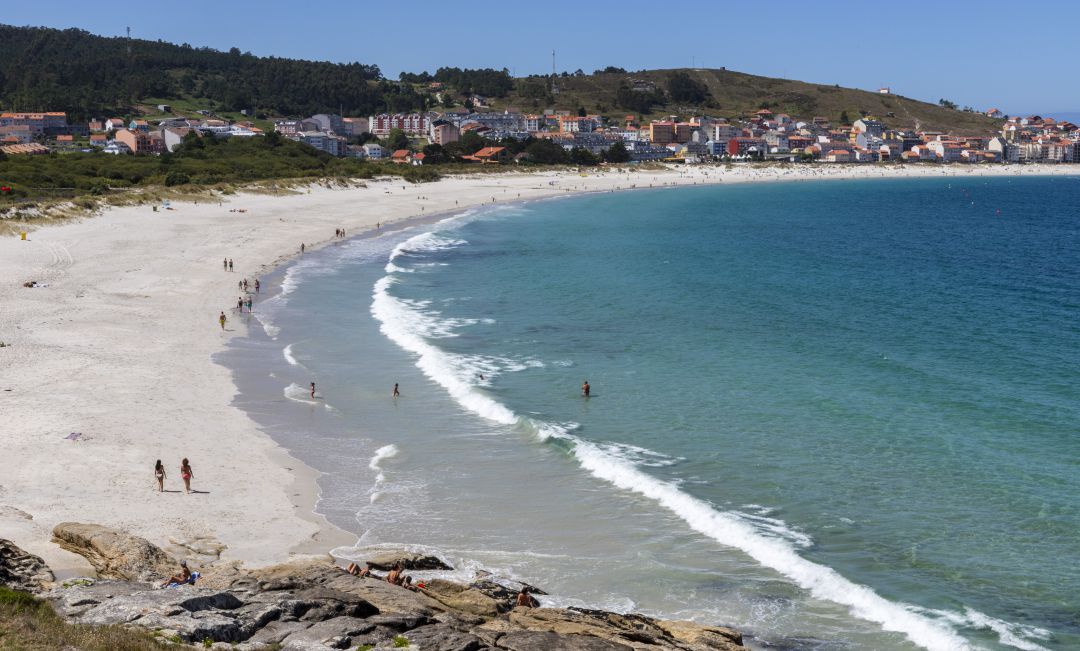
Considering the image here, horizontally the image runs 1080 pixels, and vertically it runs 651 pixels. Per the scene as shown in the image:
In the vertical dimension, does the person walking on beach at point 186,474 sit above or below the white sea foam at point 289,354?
below

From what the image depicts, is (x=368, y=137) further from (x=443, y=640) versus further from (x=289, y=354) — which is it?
(x=443, y=640)

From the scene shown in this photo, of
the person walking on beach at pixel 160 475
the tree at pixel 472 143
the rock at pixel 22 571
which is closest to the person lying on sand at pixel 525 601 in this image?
the rock at pixel 22 571

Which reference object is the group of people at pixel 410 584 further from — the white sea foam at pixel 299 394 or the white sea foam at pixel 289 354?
the white sea foam at pixel 289 354

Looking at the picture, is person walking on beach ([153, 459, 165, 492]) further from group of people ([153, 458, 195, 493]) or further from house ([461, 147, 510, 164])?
house ([461, 147, 510, 164])

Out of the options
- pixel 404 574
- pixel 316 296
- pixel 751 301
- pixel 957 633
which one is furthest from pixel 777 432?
pixel 316 296

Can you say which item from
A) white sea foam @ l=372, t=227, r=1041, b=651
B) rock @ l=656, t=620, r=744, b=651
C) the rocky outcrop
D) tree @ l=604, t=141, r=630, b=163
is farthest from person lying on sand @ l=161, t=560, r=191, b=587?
tree @ l=604, t=141, r=630, b=163

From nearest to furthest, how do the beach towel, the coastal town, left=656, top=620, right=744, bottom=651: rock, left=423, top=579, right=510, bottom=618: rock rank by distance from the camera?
the beach towel → left=656, top=620, right=744, bottom=651: rock → left=423, top=579, right=510, bottom=618: rock → the coastal town

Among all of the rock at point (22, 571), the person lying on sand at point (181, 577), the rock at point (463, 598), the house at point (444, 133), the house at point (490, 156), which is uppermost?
the house at point (444, 133)

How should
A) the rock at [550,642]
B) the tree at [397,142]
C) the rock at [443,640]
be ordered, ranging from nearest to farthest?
the rock at [443,640]
the rock at [550,642]
the tree at [397,142]
